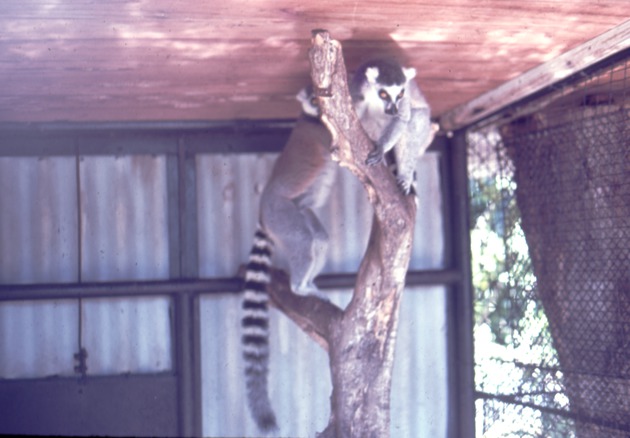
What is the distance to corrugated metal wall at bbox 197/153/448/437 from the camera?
20.1ft

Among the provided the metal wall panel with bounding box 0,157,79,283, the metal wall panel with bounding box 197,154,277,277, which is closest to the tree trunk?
the metal wall panel with bounding box 197,154,277,277

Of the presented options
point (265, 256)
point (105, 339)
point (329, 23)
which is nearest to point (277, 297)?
point (265, 256)

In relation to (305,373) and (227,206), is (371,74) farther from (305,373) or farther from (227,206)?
(305,373)

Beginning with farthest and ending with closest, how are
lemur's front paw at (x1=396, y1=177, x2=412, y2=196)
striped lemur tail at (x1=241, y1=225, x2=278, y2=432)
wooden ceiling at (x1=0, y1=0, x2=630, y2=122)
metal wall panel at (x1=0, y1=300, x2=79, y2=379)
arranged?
metal wall panel at (x1=0, y1=300, x2=79, y2=379)
striped lemur tail at (x1=241, y1=225, x2=278, y2=432)
lemur's front paw at (x1=396, y1=177, x2=412, y2=196)
wooden ceiling at (x1=0, y1=0, x2=630, y2=122)

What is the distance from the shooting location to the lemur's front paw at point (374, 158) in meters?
4.37

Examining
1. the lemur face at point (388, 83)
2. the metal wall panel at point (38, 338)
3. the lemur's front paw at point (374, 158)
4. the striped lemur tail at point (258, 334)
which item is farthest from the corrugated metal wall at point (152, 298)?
the lemur's front paw at point (374, 158)

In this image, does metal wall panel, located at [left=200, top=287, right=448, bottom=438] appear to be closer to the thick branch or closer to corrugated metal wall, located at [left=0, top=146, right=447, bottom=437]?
corrugated metal wall, located at [left=0, top=146, right=447, bottom=437]

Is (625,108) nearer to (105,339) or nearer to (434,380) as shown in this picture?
(434,380)

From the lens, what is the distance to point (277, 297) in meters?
5.86

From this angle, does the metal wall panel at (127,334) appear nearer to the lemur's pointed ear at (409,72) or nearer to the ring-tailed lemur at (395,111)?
the ring-tailed lemur at (395,111)

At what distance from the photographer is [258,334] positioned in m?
5.59

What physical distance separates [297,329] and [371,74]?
2272 mm

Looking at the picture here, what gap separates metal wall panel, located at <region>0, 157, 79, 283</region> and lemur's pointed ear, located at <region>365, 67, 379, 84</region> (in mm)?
2508

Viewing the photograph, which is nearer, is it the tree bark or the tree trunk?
the tree bark
